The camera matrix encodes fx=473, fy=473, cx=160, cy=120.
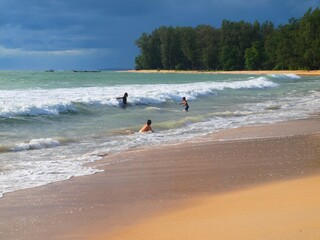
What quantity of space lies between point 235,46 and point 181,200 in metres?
121

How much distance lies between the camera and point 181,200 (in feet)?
20.3

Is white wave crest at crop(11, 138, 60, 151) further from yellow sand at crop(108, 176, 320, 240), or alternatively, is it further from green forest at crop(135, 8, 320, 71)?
green forest at crop(135, 8, 320, 71)

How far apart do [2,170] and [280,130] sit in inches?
333

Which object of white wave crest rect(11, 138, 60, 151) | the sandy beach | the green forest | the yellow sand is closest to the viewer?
the yellow sand

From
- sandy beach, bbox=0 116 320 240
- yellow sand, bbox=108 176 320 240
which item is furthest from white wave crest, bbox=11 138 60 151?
yellow sand, bbox=108 176 320 240

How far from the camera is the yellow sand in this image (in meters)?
4.46

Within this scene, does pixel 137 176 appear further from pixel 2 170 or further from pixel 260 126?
pixel 260 126

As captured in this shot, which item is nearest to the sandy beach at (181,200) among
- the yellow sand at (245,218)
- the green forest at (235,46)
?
the yellow sand at (245,218)

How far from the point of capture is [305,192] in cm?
605

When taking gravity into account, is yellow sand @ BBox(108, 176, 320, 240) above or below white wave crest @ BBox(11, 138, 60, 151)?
above

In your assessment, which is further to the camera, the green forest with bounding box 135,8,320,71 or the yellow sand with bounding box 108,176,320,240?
the green forest with bounding box 135,8,320,71

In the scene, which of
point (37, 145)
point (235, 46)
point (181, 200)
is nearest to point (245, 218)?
point (181, 200)

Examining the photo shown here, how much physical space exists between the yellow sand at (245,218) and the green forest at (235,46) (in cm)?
8942

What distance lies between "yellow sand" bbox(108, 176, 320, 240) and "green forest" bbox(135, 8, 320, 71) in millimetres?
89420
